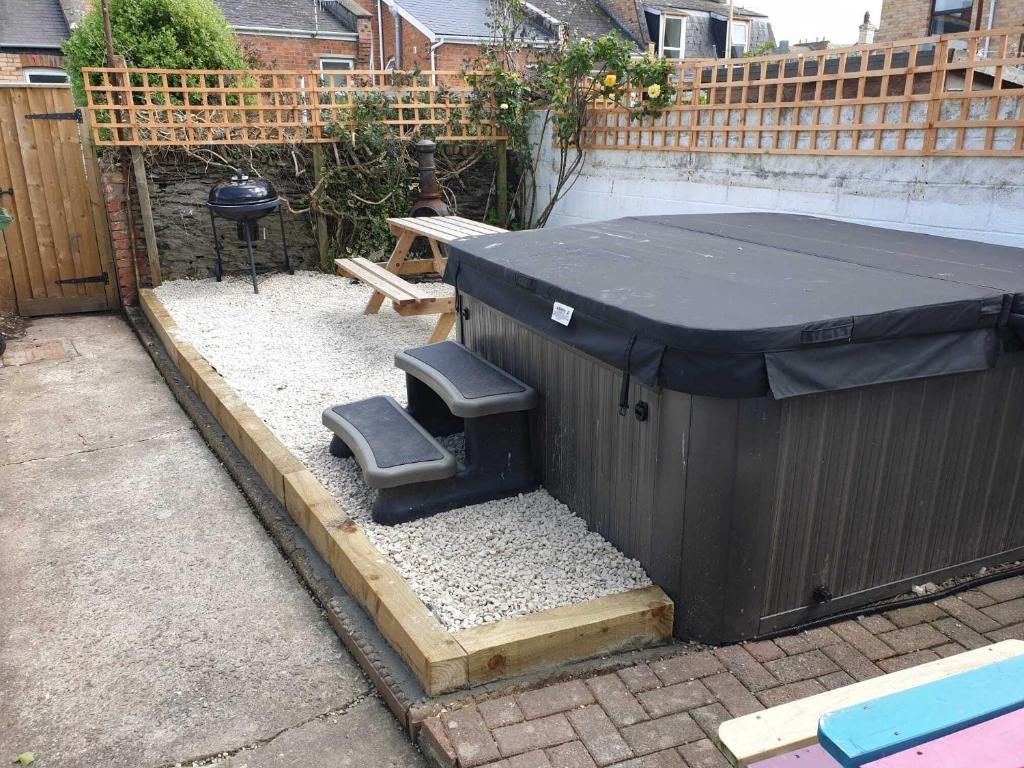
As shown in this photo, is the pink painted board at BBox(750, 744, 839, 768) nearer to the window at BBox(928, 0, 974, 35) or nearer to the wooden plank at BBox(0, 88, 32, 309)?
the wooden plank at BBox(0, 88, 32, 309)

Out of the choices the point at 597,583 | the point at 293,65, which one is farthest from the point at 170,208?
the point at 293,65

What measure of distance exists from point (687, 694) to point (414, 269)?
5.25 meters

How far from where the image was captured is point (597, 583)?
2.55m

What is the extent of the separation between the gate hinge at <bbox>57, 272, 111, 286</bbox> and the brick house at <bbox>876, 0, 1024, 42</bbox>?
40.4 ft

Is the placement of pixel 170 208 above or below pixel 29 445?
above

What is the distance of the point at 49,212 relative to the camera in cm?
677

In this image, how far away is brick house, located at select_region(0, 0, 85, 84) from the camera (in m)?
14.8

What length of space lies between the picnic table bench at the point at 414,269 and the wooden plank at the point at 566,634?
90.1 inches

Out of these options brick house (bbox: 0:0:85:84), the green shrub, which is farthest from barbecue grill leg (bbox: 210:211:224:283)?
brick house (bbox: 0:0:85:84)

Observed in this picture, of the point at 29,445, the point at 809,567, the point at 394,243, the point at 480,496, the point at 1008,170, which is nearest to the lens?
the point at 809,567

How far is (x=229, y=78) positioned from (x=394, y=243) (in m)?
2.71

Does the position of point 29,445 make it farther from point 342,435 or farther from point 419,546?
point 419,546

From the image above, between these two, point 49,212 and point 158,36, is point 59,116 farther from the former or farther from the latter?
point 158,36

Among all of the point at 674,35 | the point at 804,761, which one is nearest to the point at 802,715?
the point at 804,761
